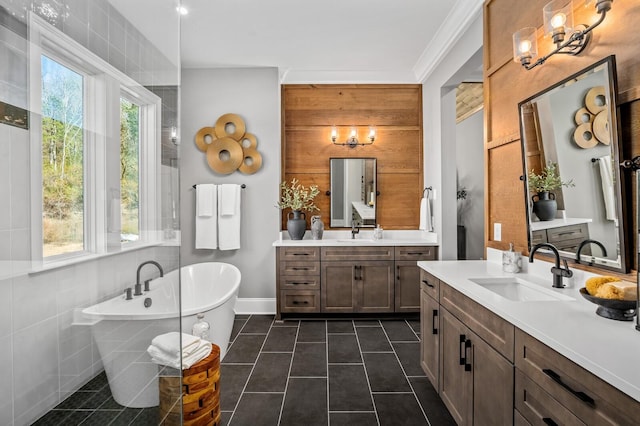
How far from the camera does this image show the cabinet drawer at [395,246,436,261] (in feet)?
11.9

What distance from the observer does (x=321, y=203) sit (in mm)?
4102

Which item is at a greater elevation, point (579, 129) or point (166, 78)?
point (166, 78)

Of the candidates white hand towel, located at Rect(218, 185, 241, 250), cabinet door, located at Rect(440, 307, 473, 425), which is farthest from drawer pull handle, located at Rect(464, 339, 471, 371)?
white hand towel, located at Rect(218, 185, 241, 250)

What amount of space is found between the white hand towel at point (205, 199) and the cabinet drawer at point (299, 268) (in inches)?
42.1

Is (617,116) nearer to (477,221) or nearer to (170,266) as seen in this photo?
(170,266)

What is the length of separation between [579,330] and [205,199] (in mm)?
3525

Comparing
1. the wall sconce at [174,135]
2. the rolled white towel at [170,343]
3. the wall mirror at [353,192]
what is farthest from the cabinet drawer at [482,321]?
the wall mirror at [353,192]

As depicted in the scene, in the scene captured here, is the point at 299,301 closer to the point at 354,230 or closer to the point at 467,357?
the point at 354,230

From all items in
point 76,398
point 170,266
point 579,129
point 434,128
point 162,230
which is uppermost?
point 434,128

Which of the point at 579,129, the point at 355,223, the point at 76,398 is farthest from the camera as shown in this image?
the point at 355,223

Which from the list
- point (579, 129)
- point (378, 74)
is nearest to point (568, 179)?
point (579, 129)

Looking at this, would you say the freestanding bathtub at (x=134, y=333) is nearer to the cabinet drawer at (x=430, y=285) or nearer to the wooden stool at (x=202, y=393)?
the wooden stool at (x=202, y=393)

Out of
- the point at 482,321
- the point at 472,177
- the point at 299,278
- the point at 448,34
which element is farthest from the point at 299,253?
the point at 472,177

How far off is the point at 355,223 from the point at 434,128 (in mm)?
1451
